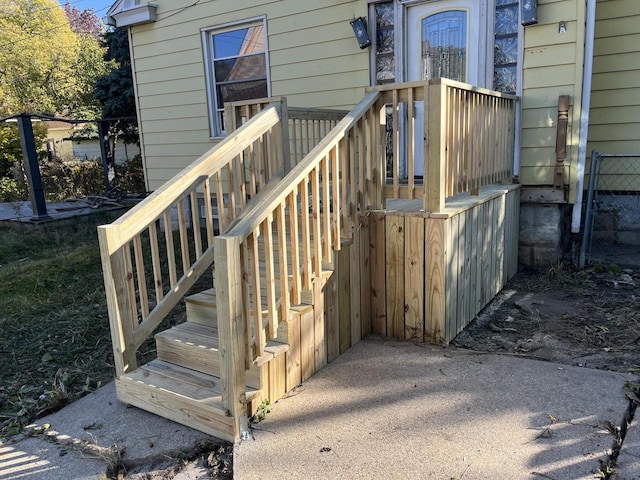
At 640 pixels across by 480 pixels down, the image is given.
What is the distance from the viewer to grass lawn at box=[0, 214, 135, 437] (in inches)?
120

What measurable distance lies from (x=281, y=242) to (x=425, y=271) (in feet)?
3.76

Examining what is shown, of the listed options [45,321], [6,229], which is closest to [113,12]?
[6,229]

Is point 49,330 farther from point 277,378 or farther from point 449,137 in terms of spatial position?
point 449,137

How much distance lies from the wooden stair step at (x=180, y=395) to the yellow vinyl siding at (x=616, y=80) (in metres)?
4.50

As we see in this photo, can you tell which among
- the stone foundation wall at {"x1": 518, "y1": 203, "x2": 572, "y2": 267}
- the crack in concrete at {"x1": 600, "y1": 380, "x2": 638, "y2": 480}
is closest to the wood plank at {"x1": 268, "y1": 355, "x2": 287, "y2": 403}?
the crack in concrete at {"x1": 600, "y1": 380, "x2": 638, "y2": 480}

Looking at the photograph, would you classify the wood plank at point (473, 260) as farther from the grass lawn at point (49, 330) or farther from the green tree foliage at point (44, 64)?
the green tree foliage at point (44, 64)

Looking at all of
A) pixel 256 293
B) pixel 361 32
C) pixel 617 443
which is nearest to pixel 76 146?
pixel 361 32

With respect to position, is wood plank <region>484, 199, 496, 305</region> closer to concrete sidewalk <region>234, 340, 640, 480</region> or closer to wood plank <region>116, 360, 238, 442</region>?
concrete sidewalk <region>234, 340, 640, 480</region>

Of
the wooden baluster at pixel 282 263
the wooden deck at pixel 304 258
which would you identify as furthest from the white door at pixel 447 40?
the wooden baluster at pixel 282 263

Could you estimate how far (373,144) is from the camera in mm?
3377

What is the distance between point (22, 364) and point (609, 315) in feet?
13.8

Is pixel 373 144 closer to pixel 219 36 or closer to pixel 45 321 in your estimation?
pixel 45 321

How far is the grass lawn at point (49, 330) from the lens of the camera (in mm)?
3051

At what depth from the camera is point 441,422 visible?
2.50 m
